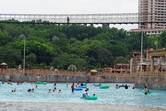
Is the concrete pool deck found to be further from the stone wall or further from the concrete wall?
the concrete wall

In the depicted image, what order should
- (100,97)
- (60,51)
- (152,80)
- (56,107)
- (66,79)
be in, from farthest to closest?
(60,51) < (66,79) < (152,80) < (100,97) < (56,107)

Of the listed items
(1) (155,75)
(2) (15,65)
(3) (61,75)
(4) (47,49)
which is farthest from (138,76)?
(4) (47,49)

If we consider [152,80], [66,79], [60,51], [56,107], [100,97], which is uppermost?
[60,51]

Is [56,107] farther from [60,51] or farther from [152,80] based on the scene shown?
[60,51]

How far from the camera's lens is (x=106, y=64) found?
165 m

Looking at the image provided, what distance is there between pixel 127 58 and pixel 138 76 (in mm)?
86025

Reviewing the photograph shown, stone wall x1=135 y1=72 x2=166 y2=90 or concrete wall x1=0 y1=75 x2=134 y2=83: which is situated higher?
stone wall x1=135 y1=72 x2=166 y2=90

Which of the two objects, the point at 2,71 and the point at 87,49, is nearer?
the point at 2,71

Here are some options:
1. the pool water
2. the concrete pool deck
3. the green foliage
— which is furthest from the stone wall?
the green foliage

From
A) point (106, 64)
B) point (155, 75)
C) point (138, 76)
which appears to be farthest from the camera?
point (106, 64)

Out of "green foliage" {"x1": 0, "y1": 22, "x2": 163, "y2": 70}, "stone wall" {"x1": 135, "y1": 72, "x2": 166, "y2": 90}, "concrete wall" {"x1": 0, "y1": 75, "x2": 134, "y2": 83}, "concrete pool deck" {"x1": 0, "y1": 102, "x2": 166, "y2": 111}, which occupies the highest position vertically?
"green foliage" {"x1": 0, "y1": 22, "x2": 163, "y2": 70}

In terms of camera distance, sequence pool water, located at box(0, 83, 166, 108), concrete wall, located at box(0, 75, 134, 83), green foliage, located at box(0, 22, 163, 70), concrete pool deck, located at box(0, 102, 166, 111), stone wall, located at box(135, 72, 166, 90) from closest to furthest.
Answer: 1. concrete pool deck, located at box(0, 102, 166, 111)
2. pool water, located at box(0, 83, 166, 108)
3. stone wall, located at box(135, 72, 166, 90)
4. concrete wall, located at box(0, 75, 134, 83)
5. green foliage, located at box(0, 22, 163, 70)

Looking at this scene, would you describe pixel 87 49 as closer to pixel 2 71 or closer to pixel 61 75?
pixel 61 75

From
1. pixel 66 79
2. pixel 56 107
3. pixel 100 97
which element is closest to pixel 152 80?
pixel 100 97
